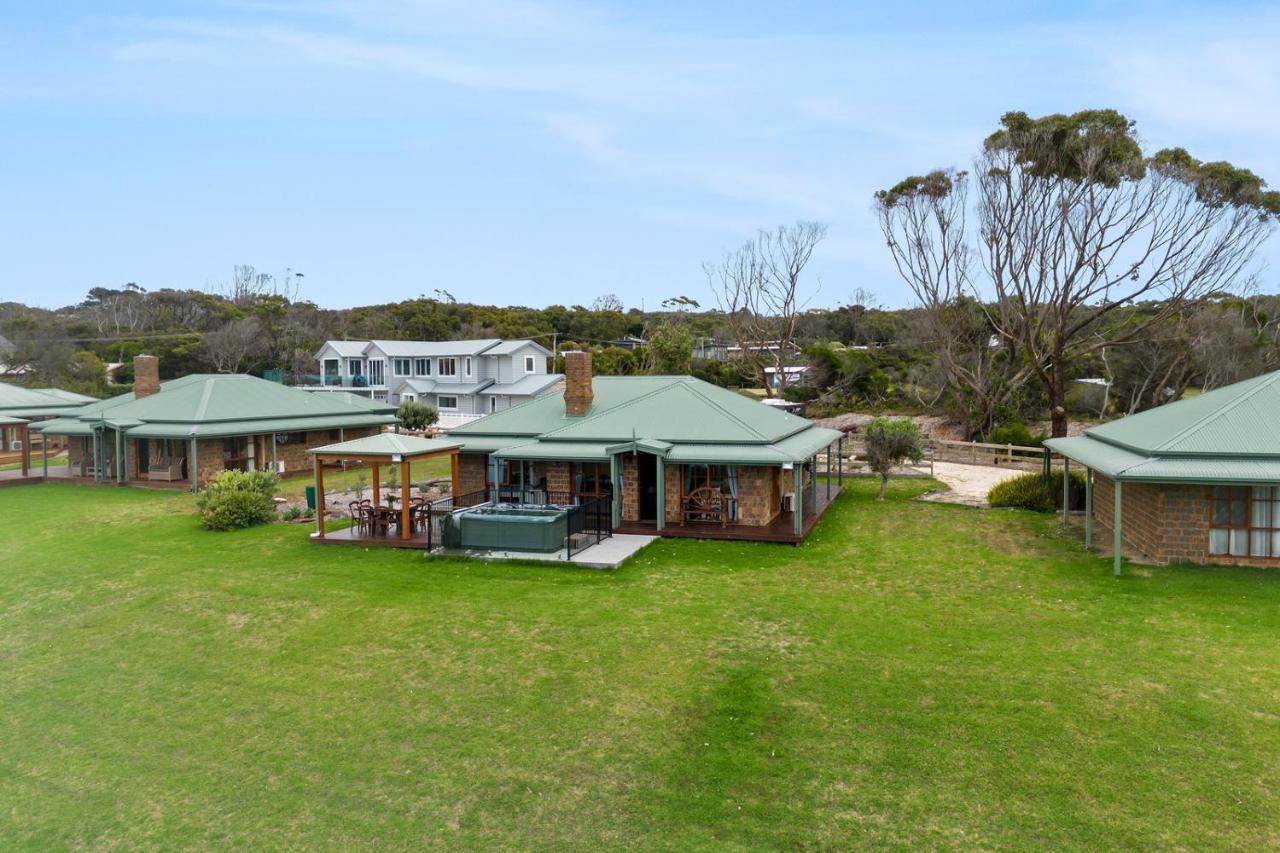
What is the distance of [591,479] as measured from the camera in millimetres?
19172

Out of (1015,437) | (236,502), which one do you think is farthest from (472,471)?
(1015,437)

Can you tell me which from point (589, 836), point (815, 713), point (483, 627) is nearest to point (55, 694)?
point (483, 627)

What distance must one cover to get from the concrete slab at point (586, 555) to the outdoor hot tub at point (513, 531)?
150 mm

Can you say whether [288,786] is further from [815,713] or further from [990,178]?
[990,178]

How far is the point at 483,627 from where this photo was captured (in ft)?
38.3

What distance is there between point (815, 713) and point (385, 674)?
5.16 metres

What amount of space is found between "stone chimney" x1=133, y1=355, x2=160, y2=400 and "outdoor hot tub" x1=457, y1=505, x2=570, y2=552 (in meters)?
20.5

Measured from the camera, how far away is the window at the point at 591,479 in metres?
19.0

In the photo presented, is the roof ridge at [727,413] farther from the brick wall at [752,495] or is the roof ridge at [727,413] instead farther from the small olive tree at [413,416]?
the small olive tree at [413,416]

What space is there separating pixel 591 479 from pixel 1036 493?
11.9 metres

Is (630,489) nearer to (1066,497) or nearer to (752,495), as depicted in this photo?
(752,495)

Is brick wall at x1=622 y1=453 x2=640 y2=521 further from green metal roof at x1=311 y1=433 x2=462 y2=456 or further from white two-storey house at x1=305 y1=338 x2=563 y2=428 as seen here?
white two-storey house at x1=305 y1=338 x2=563 y2=428

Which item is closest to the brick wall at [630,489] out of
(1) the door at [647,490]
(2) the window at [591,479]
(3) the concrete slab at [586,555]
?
(1) the door at [647,490]

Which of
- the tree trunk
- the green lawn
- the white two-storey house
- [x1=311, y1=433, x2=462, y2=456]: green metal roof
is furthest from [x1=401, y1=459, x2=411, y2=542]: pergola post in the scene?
the white two-storey house
